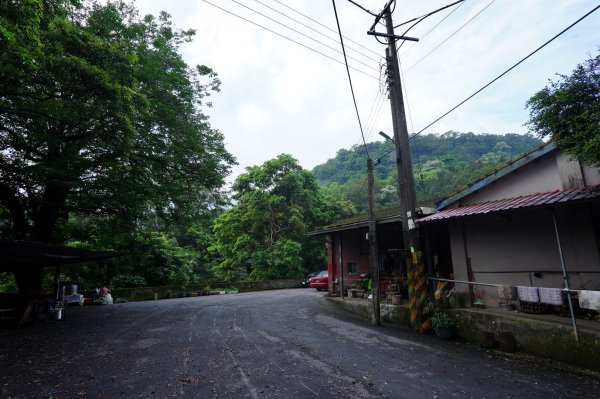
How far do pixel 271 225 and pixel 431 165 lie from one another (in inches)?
1305

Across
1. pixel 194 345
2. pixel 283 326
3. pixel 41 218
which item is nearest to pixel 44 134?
pixel 41 218

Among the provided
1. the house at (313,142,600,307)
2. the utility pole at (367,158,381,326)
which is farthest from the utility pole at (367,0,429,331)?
the utility pole at (367,158,381,326)

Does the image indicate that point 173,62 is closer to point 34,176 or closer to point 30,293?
point 34,176

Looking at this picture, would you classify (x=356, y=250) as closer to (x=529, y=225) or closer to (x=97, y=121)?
(x=529, y=225)

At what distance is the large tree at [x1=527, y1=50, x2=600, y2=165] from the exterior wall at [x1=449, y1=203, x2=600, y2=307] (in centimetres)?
202

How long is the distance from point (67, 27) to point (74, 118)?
2.34 meters

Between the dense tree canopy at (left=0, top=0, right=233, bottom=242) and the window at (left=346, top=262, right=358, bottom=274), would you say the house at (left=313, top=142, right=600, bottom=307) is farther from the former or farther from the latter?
the dense tree canopy at (left=0, top=0, right=233, bottom=242)

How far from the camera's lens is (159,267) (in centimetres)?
2369

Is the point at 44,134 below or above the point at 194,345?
above

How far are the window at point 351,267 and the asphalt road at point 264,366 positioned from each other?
24.8 feet

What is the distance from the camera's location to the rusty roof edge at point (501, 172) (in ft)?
25.7

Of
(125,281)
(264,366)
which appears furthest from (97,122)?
(125,281)

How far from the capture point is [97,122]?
9.28 meters

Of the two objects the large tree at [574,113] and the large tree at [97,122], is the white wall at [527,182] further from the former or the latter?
the large tree at [97,122]
